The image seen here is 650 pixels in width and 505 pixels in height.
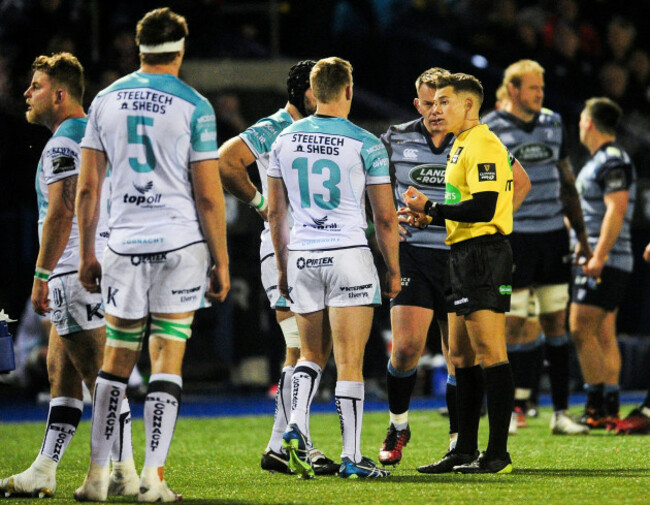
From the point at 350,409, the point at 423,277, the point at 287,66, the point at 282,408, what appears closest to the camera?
the point at 350,409

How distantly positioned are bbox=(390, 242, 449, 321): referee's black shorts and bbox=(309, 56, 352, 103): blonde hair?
138cm

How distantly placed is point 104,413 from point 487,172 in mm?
2307

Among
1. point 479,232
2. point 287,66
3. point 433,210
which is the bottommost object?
point 479,232

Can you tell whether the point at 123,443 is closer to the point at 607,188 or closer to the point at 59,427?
the point at 59,427

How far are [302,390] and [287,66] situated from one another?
9567mm

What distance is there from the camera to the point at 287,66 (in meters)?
15.3

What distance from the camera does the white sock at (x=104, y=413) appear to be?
5246mm

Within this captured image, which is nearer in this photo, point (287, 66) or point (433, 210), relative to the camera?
point (433, 210)

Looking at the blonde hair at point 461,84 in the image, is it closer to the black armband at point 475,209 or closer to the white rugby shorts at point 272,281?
the black armband at point 475,209

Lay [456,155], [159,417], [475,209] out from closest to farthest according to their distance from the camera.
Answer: [159,417] < [475,209] < [456,155]

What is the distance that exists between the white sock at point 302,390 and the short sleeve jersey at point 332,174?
64 cm

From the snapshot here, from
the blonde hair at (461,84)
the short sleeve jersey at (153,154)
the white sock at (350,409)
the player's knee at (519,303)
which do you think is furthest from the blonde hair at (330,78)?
the player's knee at (519,303)

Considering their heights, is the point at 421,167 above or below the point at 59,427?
above

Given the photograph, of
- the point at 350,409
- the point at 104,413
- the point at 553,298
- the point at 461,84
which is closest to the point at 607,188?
the point at 553,298
